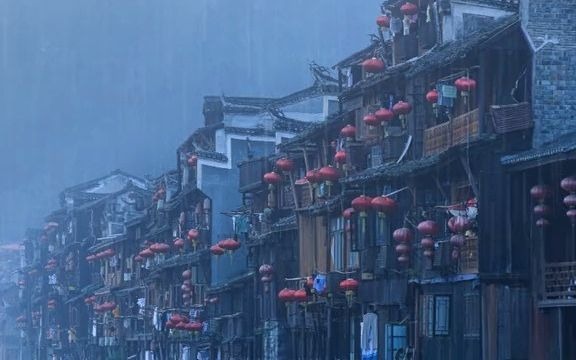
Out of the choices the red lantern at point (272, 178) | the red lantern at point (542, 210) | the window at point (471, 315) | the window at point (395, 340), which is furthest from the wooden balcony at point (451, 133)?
the red lantern at point (272, 178)

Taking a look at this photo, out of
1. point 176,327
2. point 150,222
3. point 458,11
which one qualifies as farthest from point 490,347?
point 150,222

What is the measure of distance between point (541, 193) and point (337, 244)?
13.7 meters

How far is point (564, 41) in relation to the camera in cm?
3191

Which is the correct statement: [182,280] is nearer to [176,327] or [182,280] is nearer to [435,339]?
[176,327]

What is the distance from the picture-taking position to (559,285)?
29.2m

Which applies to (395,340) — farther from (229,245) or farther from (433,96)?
(229,245)

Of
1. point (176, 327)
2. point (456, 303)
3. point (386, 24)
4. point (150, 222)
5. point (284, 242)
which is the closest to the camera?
point (456, 303)

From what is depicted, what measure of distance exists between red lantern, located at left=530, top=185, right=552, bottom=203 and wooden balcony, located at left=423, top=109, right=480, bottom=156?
2790mm

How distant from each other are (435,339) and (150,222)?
4020cm

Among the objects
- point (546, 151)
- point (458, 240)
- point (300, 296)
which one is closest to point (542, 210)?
point (546, 151)

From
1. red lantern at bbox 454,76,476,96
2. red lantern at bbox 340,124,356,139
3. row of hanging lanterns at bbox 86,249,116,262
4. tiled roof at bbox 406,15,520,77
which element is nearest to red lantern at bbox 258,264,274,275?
red lantern at bbox 340,124,356,139

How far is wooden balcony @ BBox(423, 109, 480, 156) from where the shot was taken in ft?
106

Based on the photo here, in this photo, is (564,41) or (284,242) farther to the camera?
(284,242)

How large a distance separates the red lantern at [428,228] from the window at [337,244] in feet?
28.6
